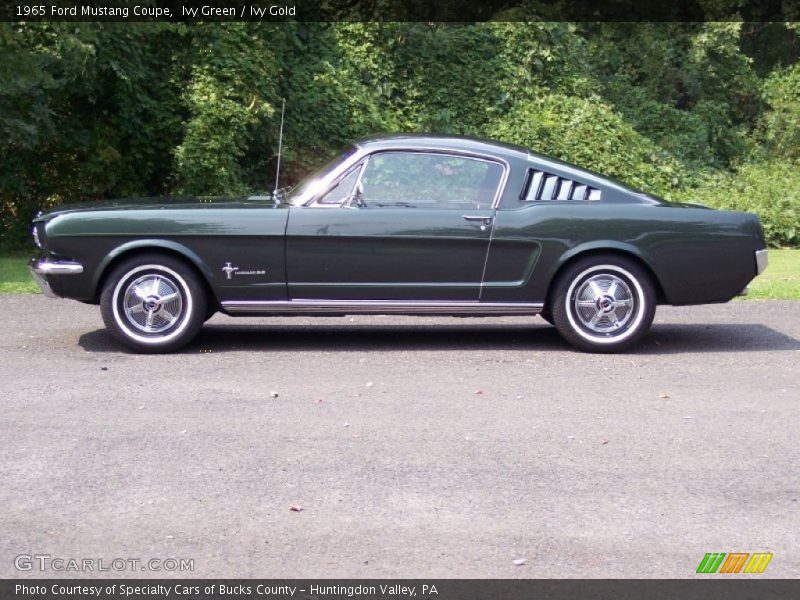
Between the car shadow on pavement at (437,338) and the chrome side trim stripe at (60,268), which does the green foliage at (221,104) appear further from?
the chrome side trim stripe at (60,268)

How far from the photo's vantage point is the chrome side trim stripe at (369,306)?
8430 mm

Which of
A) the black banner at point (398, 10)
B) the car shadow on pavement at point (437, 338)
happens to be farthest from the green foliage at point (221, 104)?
the car shadow on pavement at point (437, 338)

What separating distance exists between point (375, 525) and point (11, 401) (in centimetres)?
309

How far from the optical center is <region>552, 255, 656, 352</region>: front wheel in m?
8.48

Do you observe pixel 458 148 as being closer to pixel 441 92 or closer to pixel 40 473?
pixel 40 473

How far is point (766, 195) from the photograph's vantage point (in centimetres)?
1852

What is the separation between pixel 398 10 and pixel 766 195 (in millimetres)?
7333

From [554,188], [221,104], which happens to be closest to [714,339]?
[554,188]

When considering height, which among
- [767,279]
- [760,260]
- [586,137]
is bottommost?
[767,279]

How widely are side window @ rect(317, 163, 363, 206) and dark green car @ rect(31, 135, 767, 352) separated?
0.01 metres

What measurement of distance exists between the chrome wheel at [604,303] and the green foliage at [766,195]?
381 inches

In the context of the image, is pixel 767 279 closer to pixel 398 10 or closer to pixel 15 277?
pixel 15 277

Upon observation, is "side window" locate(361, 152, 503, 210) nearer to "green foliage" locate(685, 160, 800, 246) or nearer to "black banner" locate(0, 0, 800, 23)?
"black banner" locate(0, 0, 800, 23)

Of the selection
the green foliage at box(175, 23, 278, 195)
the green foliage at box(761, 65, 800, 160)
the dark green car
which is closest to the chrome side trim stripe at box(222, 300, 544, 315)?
the dark green car
